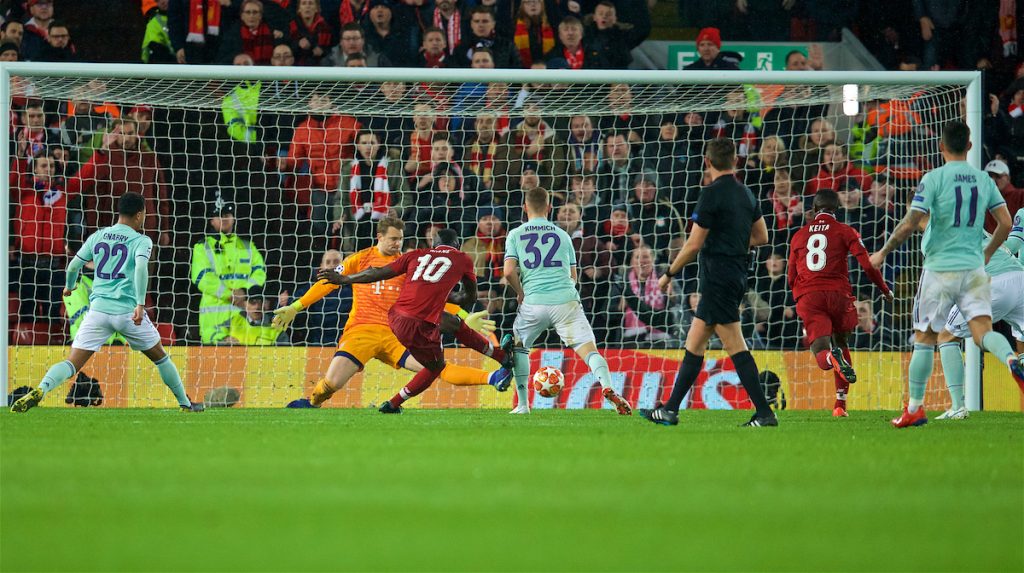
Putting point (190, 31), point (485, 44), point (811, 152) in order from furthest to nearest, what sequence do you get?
point (485, 44)
point (190, 31)
point (811, 152)

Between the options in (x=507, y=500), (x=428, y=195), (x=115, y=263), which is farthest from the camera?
(x=428, y=195)

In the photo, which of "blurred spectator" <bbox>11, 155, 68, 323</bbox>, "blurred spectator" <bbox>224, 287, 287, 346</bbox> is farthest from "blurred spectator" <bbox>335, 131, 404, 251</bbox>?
"blurred spectator" <bbox>11, 155, 68, 323</bbox>

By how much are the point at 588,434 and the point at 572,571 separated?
14.0 feet

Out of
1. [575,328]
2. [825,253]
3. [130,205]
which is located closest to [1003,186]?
[825,253]

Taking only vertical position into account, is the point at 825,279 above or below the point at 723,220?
below

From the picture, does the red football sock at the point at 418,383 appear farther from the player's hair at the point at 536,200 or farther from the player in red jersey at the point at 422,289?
the player's hair at the point at 536,200

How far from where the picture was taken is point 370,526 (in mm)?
3848

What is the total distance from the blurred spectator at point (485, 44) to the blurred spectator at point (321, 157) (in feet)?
5.26

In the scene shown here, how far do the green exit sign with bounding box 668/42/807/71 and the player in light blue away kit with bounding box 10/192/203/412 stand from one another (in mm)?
7786

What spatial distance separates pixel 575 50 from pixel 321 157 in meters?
3.25

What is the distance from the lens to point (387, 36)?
14391 mm

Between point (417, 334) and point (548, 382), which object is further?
point (548, 382)

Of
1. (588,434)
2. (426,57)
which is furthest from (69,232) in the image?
(588,434)

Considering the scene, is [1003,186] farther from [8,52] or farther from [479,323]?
[8,52]
